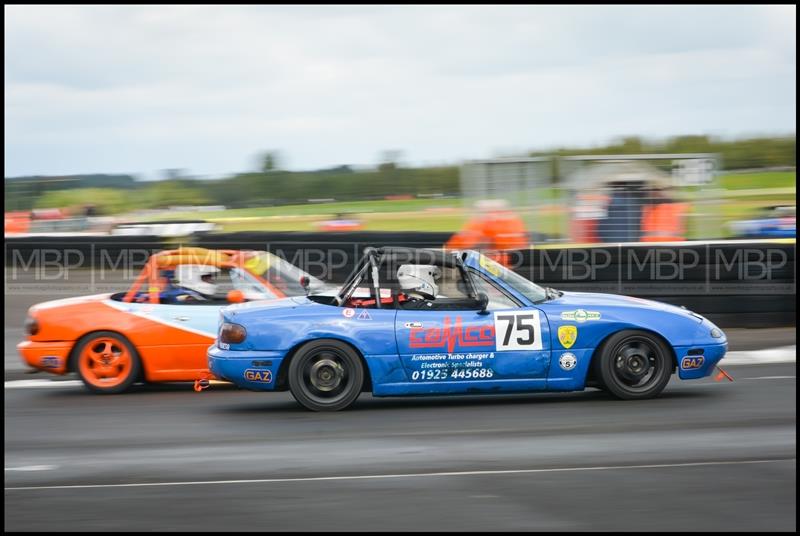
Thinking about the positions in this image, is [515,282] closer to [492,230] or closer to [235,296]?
[235,296]

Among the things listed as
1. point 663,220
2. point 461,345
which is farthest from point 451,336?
point 663,220

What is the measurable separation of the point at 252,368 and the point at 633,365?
3.00 meters

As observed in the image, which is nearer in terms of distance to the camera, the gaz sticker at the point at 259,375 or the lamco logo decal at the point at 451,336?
the lamco logo decal at the point at 451,336

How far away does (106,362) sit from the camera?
904cm

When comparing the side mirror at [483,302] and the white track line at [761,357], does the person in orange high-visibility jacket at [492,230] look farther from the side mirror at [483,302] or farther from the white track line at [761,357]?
the side mirror at [483,302]

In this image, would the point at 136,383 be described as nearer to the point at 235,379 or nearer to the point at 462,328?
the point at 235,379

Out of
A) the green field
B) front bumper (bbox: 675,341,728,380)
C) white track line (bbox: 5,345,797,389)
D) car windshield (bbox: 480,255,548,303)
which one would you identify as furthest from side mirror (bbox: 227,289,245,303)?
the green field

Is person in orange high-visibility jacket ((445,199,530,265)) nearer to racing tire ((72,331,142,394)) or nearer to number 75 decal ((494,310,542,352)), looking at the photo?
racing tire ((72,331,142,394))

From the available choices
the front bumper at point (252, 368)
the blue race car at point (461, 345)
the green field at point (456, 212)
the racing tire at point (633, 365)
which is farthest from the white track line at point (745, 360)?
the green field at point (456, 212)

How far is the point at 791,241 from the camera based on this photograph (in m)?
12.9

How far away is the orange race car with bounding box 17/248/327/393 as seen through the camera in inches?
351

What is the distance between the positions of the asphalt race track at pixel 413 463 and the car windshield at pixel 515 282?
2.83 feet

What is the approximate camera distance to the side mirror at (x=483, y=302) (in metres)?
7.47

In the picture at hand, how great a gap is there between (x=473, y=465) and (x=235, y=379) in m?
2.57
